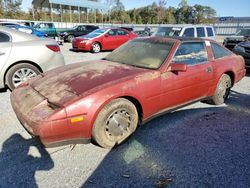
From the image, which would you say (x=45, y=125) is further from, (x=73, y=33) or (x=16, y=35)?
(x=73, y=33)

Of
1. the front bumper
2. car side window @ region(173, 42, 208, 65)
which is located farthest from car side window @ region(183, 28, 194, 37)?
the front bumper

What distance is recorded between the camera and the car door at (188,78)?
360 centimetres

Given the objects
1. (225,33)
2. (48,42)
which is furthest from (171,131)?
(225,33)

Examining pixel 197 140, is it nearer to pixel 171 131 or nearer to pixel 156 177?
pixel 171 131

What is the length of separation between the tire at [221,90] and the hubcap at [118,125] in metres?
2.24

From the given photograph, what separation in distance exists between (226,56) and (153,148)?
111 inches

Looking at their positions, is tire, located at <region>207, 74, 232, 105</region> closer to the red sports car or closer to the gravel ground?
the red sports car

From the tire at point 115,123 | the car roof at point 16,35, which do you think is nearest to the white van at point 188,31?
the car roof at point 16,35

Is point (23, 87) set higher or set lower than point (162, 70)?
lower

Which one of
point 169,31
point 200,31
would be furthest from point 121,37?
point 200,31

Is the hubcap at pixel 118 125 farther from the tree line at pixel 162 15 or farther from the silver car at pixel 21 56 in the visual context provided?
the tree line at pixel 162 15

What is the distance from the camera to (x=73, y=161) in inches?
113

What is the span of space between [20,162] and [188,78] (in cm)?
278

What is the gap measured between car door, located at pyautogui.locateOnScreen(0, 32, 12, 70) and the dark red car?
7.92 m
